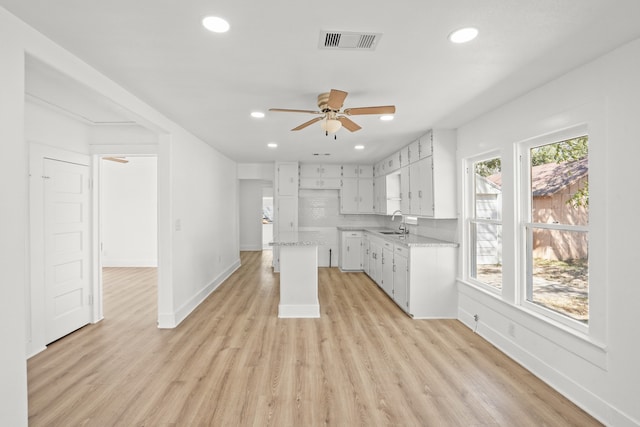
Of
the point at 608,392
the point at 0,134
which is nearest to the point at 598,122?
the point at 608,392

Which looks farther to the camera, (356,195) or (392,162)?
(356,195)

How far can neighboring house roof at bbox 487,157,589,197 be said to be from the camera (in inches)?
94.7

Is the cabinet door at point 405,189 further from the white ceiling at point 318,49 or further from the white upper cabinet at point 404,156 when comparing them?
the white ceiling at point 318,49

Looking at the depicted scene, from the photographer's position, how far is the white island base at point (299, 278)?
13.4 ft

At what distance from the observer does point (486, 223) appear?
11.7 ft

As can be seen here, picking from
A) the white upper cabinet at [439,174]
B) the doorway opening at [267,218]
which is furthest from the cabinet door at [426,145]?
the doorway opening at [267,218]

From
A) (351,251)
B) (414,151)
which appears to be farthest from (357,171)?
(414,151)

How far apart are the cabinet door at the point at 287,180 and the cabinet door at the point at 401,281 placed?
304cm

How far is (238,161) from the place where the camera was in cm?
691

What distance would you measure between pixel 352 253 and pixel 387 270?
1925 mm

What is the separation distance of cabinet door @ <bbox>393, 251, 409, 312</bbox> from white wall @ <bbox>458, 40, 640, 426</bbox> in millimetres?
1575

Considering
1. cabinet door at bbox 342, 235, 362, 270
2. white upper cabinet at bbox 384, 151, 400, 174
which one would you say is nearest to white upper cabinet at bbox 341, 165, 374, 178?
white upper cabinet at bbox 384, 151, 400, 174

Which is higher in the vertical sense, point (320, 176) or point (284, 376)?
point (320, 176)

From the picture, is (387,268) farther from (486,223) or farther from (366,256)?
(486,223)
